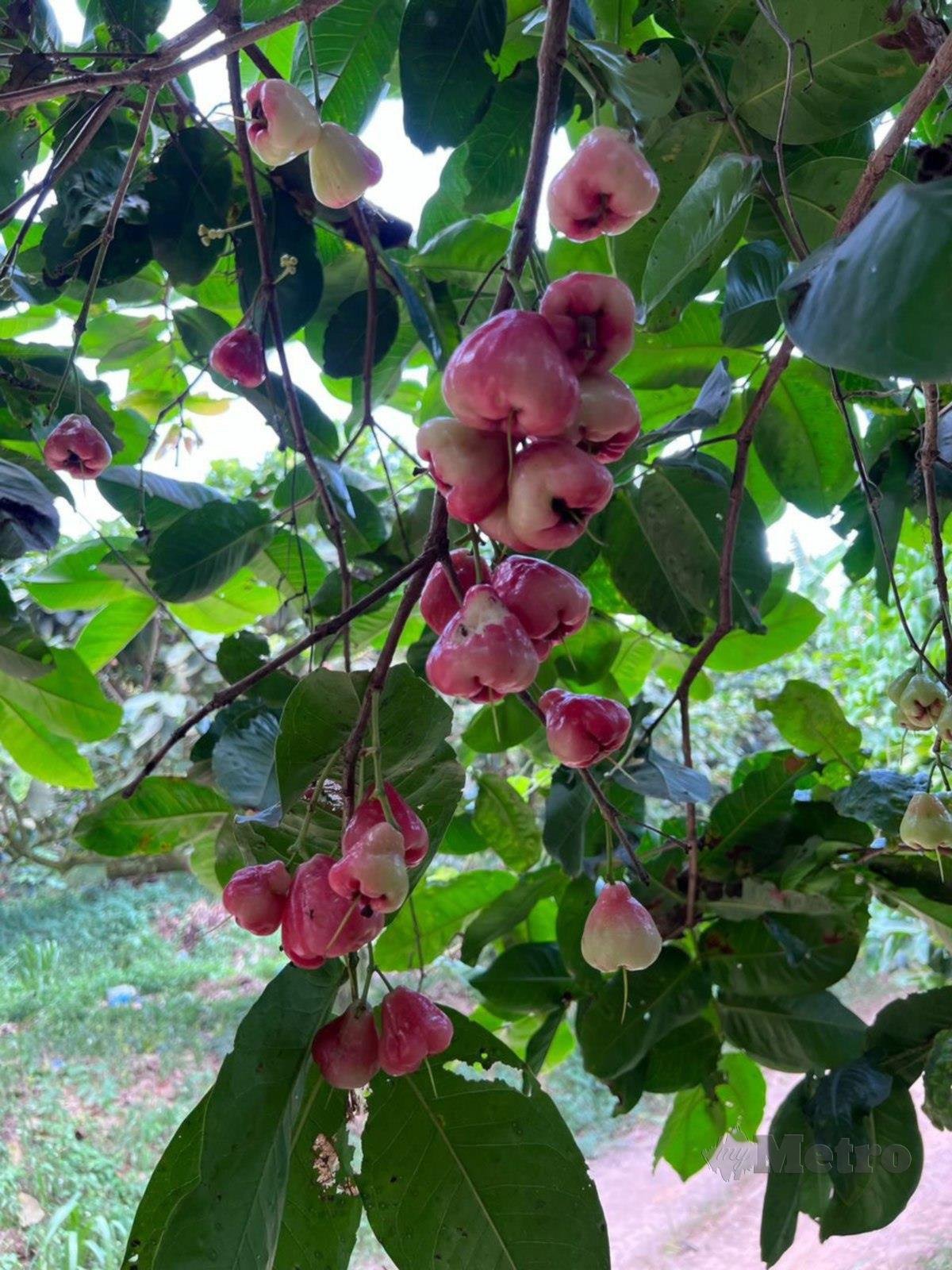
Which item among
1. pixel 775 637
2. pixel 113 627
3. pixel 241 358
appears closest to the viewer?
pixel 241 358

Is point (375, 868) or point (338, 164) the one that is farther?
point (338, 164)

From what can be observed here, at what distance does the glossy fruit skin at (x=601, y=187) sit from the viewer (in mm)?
412

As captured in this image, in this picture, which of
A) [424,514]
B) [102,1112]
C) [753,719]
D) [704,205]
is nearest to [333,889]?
[704,205]

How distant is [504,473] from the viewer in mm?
385

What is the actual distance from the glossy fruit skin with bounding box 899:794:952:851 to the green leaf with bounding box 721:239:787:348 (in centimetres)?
34

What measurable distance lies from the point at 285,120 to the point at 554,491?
271 mm

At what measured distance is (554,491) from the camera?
0.36 metres

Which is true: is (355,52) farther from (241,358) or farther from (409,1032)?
(409,1032)

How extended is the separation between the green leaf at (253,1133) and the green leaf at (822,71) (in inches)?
23.1

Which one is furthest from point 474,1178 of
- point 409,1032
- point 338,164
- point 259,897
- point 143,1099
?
point 143,1099

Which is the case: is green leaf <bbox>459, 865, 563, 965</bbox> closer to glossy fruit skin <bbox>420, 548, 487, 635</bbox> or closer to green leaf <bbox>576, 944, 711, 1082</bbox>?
green leaf <bbox>576, 944, 711, 1082</bbox>

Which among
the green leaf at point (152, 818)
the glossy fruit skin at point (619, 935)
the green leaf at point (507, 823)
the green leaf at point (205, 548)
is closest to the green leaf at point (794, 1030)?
the green leaf at point (507, 823)

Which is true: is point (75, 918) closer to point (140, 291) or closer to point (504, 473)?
point (140, 291)

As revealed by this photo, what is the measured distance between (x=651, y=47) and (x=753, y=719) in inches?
114
